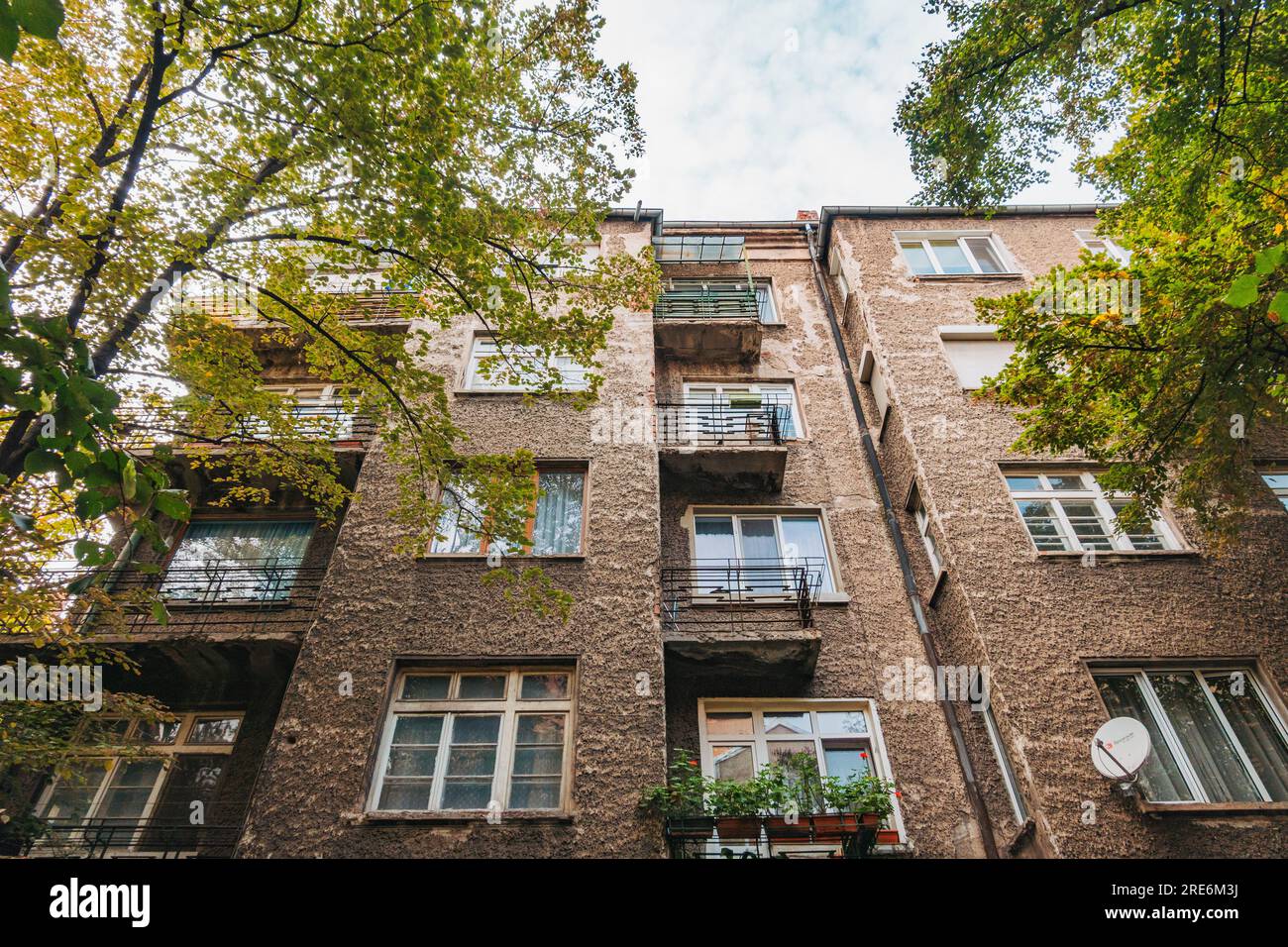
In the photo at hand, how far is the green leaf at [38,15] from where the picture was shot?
127 inches

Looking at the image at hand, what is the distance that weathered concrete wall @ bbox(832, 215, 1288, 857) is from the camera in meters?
7.05

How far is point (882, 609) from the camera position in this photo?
1026cm

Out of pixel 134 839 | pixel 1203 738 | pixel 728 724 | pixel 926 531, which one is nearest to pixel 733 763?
pixel 728 724

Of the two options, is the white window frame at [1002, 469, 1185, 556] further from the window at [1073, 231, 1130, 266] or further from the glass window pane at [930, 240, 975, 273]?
the window at [1073, 231, 1130, 266]

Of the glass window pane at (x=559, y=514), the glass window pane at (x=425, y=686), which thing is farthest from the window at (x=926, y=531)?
the glass window pane at (x=425, y=686)

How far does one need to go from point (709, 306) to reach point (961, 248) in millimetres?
6236

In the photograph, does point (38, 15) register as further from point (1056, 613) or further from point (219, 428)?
point (1056, 613)

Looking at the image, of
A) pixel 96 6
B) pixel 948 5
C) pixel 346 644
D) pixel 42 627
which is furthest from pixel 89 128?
pixel 948 5

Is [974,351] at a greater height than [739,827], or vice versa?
[974,351]

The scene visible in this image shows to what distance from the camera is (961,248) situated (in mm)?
15484

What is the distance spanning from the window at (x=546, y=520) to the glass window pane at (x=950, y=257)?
1017 cm

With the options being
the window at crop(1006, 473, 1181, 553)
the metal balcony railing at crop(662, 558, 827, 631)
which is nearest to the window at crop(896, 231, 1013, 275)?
the window at crop(1006, 473, 1181, 553)

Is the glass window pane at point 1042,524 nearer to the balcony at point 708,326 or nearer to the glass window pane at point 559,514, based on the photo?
the balcony at point 708,326
